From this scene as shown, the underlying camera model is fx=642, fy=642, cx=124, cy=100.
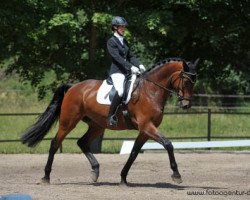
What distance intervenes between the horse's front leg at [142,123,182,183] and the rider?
71 centimetres

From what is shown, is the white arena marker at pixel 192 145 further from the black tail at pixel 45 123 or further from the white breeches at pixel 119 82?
the white breeches at pixel 119 82

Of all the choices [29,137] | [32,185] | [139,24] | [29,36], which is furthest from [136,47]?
[32,185]

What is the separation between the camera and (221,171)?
1312 cm

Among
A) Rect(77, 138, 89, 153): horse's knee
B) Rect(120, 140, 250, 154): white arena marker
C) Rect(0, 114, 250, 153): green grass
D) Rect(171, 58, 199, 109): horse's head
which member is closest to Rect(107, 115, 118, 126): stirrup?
Rect(77, 138, 89, 153): horse's knee

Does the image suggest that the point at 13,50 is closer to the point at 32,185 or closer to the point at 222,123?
the point at 32,185

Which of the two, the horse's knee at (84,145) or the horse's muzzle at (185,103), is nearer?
the horse's muzzle at (185,103)

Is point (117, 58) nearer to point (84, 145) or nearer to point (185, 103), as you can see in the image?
point (185, 103)

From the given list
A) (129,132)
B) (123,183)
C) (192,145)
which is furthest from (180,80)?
(129,132)

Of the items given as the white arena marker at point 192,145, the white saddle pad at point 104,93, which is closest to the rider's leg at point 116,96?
the white saddle pad at point 104,93

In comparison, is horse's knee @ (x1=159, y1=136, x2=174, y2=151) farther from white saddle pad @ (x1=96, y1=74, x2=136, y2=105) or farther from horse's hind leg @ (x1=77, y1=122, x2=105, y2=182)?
horse's hind leg @ (x1=77, y1=122, x2=105, y2=182)

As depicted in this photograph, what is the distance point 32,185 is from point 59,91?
2043 millimetres

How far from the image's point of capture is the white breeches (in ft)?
35.1

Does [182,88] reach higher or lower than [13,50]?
higher

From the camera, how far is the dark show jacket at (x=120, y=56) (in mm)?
10586
